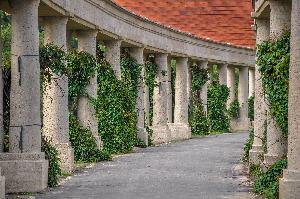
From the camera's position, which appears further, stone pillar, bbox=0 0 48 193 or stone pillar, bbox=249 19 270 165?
stone pillar, bbox=249 19 270 165

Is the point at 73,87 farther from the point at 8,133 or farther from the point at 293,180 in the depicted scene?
the point at 293,180

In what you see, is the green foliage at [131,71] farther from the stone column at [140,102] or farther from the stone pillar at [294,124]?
the stone pillar at [294,124]

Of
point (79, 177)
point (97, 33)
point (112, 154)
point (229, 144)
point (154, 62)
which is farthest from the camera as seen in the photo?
point (154, 62)

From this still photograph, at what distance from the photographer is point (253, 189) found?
1503 centimetres

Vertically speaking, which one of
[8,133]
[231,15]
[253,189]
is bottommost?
[253,189]

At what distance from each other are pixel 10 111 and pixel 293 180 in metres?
6.24

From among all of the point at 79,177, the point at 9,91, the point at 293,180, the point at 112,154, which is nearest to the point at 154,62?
the point at 112,154

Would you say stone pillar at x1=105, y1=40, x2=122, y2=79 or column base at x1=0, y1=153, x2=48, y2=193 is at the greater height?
stone pillar at x1=105, y1=40, x2=122, y2=79

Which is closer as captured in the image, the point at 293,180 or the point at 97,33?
the point at 293,180

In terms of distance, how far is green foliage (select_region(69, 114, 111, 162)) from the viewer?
21.3 meters

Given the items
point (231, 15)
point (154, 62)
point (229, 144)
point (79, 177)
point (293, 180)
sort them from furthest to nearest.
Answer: point (231, 15) → point (154, 62) → point (229, 144) → point (79, 177) → point (293, 180)

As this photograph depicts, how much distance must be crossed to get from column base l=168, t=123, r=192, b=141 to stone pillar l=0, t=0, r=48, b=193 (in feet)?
62.9

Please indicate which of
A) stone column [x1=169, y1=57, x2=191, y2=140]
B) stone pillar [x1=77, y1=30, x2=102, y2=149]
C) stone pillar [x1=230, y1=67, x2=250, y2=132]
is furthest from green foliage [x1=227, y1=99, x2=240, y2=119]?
stone pillar [x1=77, y1=30, x2=102, y2=149]

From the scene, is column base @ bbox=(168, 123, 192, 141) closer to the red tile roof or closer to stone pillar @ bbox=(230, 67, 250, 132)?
stone pillar @ bbox=(230, 67, 250, 132)
